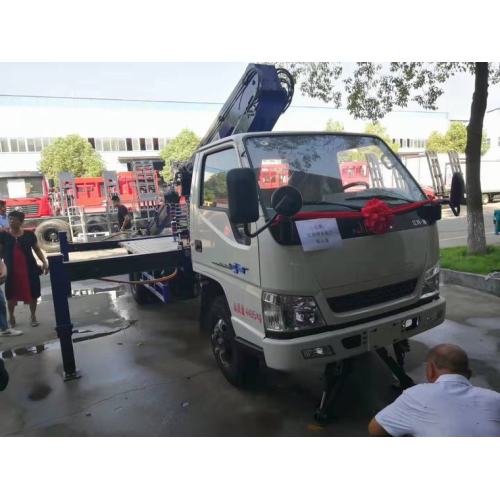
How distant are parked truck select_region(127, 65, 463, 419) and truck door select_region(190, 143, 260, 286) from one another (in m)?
0.01

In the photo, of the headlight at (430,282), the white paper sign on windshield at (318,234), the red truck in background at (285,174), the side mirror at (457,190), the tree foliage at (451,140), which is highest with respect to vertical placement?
the tree foliage at (451,140)

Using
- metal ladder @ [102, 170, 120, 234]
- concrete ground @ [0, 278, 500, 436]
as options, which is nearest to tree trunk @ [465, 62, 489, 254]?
concrete ground @ [0, 278, 500, 436]

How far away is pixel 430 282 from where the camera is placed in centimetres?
336

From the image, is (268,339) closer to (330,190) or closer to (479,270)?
(330,190)

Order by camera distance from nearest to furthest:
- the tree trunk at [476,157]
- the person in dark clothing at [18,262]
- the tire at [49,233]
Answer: the person in dark clothing at [18,262] → the tree trunk at [476,157] → the tire at [49,233]

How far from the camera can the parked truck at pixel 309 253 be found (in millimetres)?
2725

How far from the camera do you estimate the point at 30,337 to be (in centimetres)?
548

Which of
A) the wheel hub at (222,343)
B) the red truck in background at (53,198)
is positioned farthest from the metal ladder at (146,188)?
the wheel hub at (222,343)

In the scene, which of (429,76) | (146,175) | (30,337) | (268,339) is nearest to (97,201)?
(146,175)

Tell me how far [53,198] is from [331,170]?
14.2 metres

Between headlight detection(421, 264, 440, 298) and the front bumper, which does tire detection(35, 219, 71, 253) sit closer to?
the front bumper

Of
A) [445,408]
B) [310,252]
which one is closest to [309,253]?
[310,252]

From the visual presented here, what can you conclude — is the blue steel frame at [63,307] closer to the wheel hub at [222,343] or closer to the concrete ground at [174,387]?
the concrete ground at [174,387]

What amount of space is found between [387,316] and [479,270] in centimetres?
442
